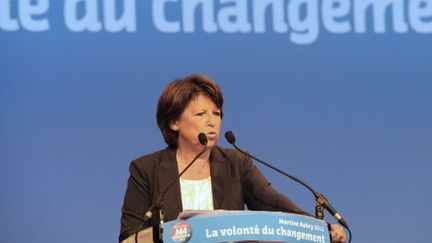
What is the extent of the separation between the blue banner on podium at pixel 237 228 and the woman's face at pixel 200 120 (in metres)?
0.57

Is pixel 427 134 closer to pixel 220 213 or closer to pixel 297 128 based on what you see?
pixel 297 128

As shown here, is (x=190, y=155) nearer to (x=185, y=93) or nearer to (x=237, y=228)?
(x=185, y=93)

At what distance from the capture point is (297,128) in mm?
4031

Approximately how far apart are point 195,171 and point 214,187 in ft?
0.28

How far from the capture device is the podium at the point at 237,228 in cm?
228

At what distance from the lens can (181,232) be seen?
2.31 meters

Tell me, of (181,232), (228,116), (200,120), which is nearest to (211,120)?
(200,120)

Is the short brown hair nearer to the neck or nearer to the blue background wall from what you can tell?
the neck

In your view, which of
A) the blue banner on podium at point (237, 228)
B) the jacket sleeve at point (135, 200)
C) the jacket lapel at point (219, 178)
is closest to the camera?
the blue banner on podium at point (237, 228)

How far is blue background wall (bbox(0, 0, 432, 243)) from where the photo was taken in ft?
12.8

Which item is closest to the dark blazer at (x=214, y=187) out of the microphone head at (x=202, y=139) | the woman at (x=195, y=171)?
the woman at (x=195, y=171)

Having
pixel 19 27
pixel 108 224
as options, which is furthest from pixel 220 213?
pixel 19 27

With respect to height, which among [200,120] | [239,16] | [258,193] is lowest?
[258,193]

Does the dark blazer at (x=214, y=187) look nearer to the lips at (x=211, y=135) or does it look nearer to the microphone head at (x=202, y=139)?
the lips at (x=211, y=135)
